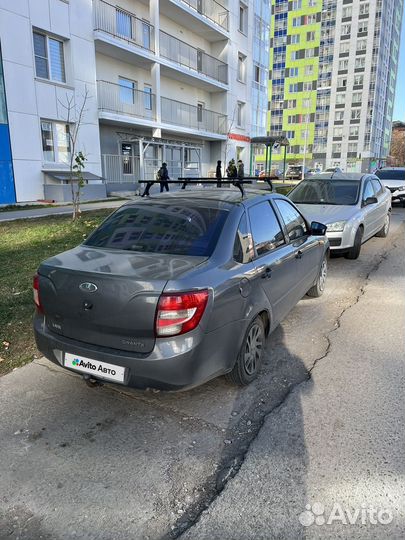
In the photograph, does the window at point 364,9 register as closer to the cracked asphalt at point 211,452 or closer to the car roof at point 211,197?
the car roof at point 211,197

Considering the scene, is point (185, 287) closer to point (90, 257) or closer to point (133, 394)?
point (90, 257)

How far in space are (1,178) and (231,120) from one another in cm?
1855

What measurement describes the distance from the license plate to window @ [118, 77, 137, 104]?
20.4 meters

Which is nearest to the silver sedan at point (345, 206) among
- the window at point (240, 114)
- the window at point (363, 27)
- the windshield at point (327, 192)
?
the windshield at point (327, 192)

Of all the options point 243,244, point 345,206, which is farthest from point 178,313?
point 345,206

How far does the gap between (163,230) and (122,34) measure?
21.0m

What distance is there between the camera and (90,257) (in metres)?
3.23

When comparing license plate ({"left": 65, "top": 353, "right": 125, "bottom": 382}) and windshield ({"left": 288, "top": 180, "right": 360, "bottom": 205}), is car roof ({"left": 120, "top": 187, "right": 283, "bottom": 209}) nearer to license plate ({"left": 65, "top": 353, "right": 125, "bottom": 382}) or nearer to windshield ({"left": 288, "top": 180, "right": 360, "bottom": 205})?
license plate ({"left": 65, "top": 353, "right": 125, "bottom": 382})

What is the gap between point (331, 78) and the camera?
78.8 meters

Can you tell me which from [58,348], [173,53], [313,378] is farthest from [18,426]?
[173,53]

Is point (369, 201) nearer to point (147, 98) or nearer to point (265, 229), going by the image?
point (265, 229)

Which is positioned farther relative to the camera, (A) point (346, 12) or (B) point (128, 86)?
(A) point (346, 12)

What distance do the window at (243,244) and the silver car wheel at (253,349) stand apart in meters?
0.58

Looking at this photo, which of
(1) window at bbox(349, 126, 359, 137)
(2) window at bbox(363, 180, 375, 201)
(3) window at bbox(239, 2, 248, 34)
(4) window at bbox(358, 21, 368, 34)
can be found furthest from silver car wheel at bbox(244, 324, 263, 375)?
(4) window at bbox(358, 21, 368, 34)
